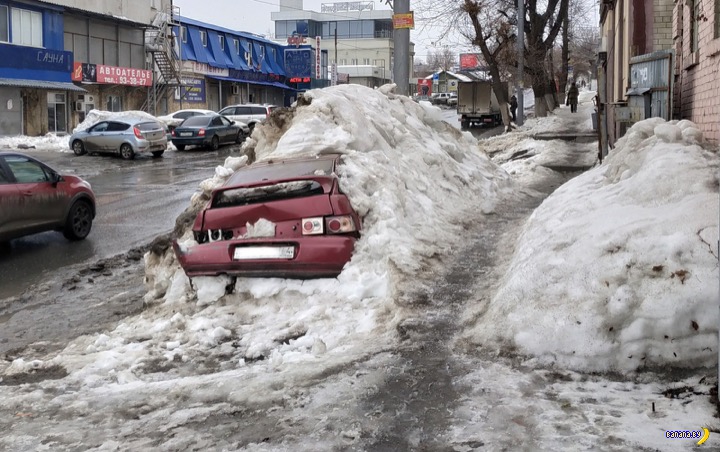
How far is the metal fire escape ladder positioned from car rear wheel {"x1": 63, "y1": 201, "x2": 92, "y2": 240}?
34.2 metres

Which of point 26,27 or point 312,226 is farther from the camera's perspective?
point 26,27

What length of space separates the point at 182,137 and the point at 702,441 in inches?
1197

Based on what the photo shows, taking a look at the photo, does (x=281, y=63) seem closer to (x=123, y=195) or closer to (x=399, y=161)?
(x=123, y=195)

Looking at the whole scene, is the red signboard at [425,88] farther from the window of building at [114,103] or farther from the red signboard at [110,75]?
the window of building at [114,103]

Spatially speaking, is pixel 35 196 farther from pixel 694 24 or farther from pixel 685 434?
pixel 685 434

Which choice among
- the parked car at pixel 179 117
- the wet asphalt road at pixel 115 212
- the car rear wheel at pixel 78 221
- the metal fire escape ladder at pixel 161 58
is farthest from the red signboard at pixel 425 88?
the car rear wheel at pixel 78 221

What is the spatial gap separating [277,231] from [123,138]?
23.2 metres

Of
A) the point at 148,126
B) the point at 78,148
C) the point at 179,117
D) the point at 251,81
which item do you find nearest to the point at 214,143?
the point at 148,126

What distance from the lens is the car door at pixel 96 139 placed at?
28.8 meters

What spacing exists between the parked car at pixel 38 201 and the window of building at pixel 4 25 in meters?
25.9

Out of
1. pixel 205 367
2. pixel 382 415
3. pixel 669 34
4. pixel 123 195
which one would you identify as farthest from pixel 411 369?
pixel 123 195

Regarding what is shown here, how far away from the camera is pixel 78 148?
29.7 meters

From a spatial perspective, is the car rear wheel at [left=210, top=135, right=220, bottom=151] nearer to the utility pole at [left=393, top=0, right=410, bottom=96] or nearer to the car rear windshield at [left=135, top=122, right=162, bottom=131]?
the car rear windshield at [left=135, top=122, right=162, bottom=131]

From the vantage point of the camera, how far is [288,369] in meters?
4.83
